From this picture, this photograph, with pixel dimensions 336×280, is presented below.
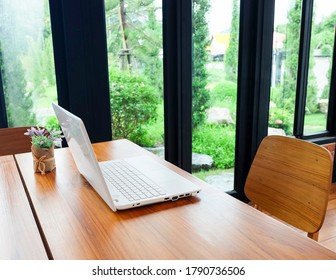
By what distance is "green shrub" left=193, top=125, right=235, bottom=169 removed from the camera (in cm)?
239

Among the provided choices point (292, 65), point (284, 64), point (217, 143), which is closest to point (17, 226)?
point (217, 143)

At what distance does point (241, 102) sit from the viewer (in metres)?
2.44

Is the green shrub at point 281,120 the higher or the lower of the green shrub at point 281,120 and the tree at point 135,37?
the lower

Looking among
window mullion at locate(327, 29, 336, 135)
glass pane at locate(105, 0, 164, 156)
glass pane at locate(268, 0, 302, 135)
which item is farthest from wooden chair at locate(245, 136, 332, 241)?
window mullion at locate(327, 29, 336, 135)

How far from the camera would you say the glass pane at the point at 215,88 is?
2.24 meters

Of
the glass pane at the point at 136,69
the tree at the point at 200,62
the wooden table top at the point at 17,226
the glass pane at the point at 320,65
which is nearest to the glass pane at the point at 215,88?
the tree at the point at 200,62

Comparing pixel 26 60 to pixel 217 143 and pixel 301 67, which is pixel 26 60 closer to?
pixel 217 143

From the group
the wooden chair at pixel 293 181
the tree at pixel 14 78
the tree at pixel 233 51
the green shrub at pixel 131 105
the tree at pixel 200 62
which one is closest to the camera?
the wooden chair at pixel 293 181

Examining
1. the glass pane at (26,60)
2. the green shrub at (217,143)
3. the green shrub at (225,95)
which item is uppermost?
the glass pane at (26,60)

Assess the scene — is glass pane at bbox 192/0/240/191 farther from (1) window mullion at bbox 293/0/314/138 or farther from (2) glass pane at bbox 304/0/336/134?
(2) glass pane at bbox 304/0/336/134

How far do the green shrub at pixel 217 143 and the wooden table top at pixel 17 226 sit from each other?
146cm

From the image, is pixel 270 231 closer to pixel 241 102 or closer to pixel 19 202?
pixel 19 202

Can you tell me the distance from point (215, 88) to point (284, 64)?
700mm

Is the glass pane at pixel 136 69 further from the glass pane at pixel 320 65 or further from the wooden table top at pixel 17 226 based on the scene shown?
the glass pane at pixel 320 65
